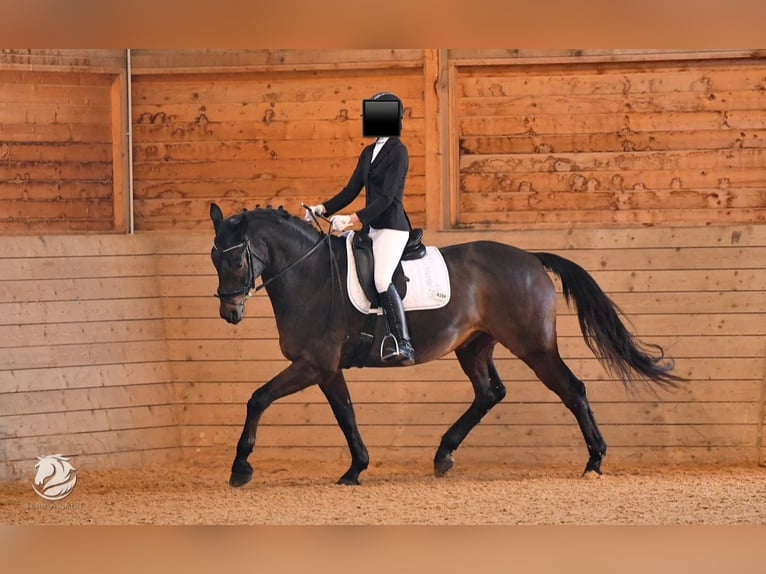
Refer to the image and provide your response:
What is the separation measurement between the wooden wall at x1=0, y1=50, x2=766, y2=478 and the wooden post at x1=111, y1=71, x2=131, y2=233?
0.01m

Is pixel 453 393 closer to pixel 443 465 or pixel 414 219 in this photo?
pixel 443 465

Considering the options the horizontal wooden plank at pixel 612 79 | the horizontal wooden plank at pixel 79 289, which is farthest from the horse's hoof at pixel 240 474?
the horizontal wooden plank at pixel 612 79

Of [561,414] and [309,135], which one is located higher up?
[309,135]

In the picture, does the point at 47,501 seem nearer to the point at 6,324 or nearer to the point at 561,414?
the point at 6,324

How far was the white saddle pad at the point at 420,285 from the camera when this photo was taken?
Answer: 5973mm

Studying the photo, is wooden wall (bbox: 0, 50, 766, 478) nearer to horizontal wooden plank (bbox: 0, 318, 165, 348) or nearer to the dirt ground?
horizontal wooden plank (bbox: 0, 318, 165, 348)

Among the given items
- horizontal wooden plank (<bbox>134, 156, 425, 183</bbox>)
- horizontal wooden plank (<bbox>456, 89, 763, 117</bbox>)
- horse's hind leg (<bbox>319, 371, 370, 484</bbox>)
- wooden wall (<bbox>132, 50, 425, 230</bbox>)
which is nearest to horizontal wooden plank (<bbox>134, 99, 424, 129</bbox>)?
wooden wall (<bbox>132, 50, 425, 230</bbox>)

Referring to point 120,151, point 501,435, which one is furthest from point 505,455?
point 120,151

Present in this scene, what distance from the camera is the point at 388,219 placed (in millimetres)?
5945

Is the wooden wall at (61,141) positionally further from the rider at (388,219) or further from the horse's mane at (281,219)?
the rider at (388,219)

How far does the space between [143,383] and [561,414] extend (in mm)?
2361
